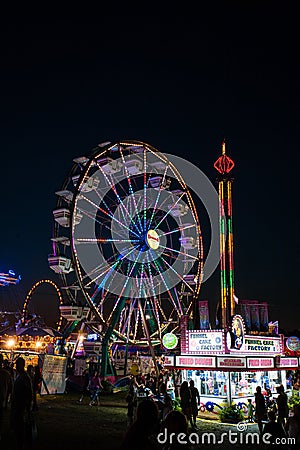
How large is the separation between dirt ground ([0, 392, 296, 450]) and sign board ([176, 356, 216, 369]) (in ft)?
6.91

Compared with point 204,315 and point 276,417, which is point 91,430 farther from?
point 204,315

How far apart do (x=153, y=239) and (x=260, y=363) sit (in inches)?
402

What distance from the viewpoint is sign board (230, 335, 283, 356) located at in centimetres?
1823

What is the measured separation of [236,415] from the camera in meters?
15.3

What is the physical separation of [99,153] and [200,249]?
29.2 ft

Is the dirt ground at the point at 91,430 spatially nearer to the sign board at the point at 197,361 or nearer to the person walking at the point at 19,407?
the sign board at the point at 197,361

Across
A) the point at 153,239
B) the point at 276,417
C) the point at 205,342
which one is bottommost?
the point at 276,417

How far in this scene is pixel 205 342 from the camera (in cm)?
1822

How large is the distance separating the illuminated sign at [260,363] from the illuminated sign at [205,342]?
1135mm

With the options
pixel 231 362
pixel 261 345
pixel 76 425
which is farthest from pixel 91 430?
pixel 261 345

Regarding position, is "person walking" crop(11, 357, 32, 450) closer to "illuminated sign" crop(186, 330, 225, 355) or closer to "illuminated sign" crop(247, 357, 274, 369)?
"illuminated sign" crop(247, 357, 274, 369)

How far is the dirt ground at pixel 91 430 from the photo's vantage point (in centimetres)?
1063

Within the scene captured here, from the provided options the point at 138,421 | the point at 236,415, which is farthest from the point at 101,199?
the point at 138,421

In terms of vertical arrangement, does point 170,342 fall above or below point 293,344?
below
